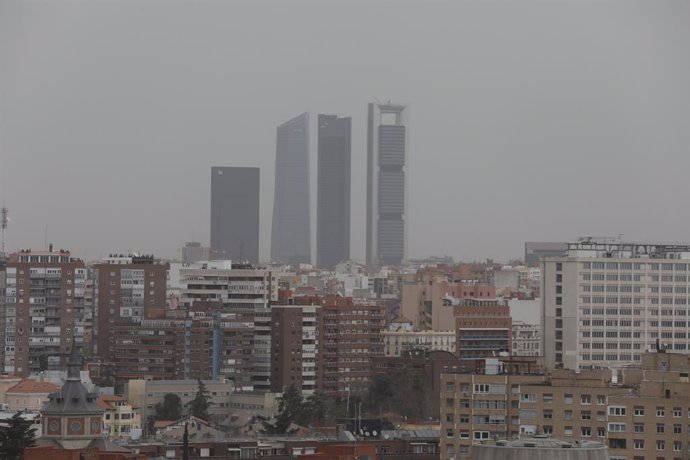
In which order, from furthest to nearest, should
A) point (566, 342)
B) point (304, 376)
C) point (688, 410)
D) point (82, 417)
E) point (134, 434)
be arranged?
point (304, 376)
point (566, 342)
point (134, 434)
point (82, 417)
point (688, 410)

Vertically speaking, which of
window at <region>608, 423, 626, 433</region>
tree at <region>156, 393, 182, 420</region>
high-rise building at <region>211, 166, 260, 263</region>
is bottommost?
window at <region>608, 423, 626, 433</region>

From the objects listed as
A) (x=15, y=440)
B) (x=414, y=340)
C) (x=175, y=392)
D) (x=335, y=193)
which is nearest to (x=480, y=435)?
(x=15, y=440)

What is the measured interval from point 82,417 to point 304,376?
25.2 m

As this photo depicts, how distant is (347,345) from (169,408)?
348 inches

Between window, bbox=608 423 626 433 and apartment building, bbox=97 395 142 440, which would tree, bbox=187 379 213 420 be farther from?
window, bbox=608 423 626 433

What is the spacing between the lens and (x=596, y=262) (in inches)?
2128

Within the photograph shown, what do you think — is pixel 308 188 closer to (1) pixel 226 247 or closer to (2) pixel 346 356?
(1) pixel 226 247

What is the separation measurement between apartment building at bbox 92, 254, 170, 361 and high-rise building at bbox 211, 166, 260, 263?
55.7 meters

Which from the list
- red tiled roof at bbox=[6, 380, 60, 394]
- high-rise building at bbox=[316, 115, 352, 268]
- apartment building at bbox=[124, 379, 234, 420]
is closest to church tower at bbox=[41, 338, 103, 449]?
red tiled roof at bbox=[6, 380, 60, 394]

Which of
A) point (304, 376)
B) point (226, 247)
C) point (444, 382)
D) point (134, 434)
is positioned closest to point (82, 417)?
point (444, 382)

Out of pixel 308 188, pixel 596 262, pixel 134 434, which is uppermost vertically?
pixel 308 188

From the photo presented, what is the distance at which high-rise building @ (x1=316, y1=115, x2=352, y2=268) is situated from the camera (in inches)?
5615

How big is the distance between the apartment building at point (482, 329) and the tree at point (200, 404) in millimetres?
11203

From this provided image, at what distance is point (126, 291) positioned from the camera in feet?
215
